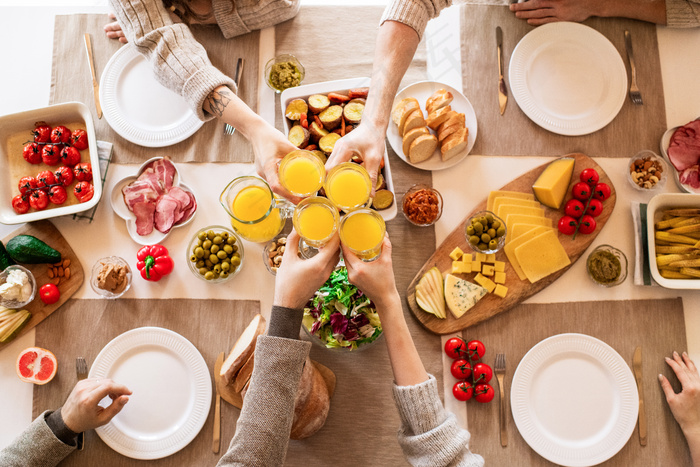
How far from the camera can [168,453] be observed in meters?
1.80

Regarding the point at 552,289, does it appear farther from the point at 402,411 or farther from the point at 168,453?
the point at 168,453

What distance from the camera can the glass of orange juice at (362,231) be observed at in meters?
1.50

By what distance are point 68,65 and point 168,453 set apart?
1.73m

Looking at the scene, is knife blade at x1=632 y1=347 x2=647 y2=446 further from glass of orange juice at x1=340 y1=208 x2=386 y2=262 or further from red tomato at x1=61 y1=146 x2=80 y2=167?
red tomato at x1=61 y1=146 x2=80 y2=167

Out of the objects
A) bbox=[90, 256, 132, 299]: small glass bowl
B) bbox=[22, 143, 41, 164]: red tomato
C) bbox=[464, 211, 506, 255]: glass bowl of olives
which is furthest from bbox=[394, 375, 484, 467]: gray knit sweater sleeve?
bbox=[22, 143, 41, 164]: red tomato

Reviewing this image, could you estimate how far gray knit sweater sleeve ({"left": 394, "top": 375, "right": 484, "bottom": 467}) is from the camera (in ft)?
4.82

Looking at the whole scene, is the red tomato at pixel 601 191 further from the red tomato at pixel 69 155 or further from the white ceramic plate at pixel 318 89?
the red tomato at pixel 69 155

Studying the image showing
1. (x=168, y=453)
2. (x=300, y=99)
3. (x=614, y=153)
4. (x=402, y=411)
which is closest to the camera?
(x=402, y=411)

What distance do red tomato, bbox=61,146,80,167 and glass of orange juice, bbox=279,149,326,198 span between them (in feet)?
3.27

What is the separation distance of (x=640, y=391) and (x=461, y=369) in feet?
2.44

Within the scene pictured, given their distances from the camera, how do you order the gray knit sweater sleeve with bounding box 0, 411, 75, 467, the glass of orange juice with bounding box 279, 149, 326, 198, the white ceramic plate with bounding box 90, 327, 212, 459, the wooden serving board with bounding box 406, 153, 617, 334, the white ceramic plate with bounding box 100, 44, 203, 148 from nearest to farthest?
the glass of orange juice with bounding box 279, 149, 326, 198 < the gray knit sweater sleeve with bounding box 0, 411, 75, 467 < the white ceramic plate with bounding box 90, 327, 212, 459 < the wooden serving board with bounding box 406, 153, 617, 334 < the white ceramic plate with bounding box 100, 44, 203, 148

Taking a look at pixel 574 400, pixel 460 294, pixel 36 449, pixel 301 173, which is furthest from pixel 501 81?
pixel 36 449

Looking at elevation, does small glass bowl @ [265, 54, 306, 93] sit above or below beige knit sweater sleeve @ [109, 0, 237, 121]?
below

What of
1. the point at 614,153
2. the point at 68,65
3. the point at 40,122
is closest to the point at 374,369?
the point at 614,153
